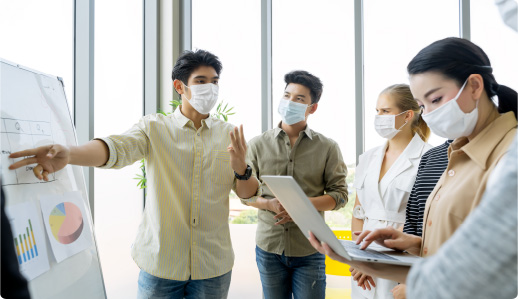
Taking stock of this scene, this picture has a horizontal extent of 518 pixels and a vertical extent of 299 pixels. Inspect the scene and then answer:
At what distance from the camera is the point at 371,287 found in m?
1.74

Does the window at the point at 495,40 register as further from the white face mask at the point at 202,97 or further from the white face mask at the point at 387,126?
the white face mask at the point at 202,97

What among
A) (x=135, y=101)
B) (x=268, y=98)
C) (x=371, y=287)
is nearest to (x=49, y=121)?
(x=371, y=287)

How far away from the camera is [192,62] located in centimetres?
188

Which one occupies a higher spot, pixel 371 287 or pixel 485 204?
pixel 485 204

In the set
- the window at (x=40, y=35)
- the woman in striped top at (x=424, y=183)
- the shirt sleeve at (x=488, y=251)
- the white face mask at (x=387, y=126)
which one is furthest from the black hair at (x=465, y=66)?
the window at (x=40, y=35)

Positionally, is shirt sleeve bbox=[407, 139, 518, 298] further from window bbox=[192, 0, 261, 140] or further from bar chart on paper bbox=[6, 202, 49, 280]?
window bbox=[192, 0, 261, 140]

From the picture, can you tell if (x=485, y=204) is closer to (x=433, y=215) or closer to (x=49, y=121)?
(x=433, y=215)

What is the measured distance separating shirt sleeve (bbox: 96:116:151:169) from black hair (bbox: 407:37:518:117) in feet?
3.99

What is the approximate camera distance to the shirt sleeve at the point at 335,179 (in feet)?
7.12

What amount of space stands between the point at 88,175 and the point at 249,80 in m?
1.83

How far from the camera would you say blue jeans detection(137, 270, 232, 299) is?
1.58 m

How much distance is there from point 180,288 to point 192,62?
114 centimetres

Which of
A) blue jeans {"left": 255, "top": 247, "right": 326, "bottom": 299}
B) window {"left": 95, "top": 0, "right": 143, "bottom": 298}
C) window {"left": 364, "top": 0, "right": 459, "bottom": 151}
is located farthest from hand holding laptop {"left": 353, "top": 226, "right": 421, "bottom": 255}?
window {"left": 364, "top": 0, "right": 459, "bottom": 151}

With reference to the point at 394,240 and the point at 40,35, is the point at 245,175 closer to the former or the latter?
the point at 394,240
